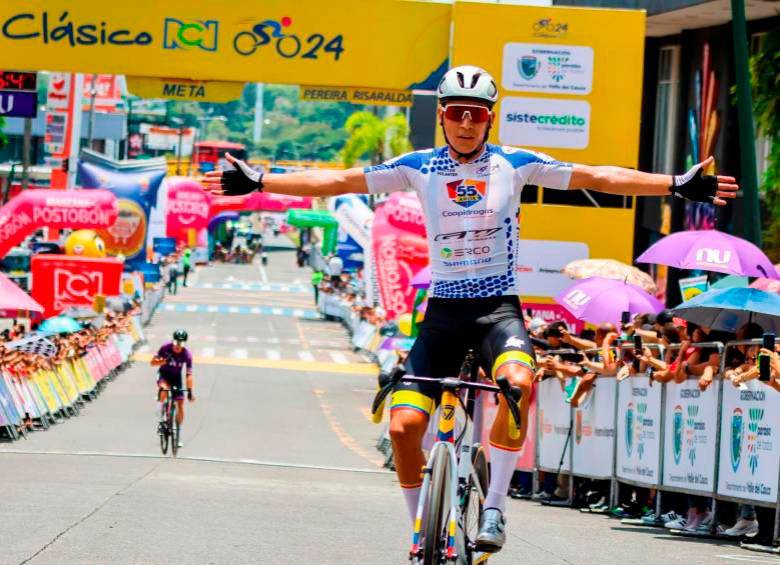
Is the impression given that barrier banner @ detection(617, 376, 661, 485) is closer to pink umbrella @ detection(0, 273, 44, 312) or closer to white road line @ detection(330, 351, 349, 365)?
pink umbrella @ detection(0, 273, 44, 312)

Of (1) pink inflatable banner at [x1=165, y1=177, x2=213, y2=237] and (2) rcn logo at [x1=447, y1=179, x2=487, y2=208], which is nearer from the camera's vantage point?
(2) rcn logo at [x1=447, y1=179, x2=487, y2=208]

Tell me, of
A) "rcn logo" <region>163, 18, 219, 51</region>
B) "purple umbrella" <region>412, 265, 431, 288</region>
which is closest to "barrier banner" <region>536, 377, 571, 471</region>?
"purple umbrella" <region>412, 265, 431, 288</region>

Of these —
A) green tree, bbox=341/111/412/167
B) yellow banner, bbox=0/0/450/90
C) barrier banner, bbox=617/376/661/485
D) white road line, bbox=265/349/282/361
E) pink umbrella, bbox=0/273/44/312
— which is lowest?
white road line, bbox=265/349/282/361

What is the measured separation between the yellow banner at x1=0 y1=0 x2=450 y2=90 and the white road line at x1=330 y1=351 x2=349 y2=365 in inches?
867

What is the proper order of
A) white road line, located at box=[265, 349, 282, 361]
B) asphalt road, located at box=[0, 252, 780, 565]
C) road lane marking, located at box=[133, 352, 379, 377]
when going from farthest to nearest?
white road line, located at box=[265, 349, 282, 361] < road lane marking, located at box=[133, 352, 379, 377] < asphalt road, located at box=[0, 252, 780, 565]

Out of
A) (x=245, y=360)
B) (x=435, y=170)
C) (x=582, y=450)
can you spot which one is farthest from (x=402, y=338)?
(x=435, y=170)

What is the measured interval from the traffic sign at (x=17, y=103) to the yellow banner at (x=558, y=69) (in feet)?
23.2

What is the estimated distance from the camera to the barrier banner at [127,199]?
44.5m

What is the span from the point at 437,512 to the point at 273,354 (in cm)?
4170

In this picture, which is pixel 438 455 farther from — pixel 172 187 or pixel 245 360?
pixel 172 187

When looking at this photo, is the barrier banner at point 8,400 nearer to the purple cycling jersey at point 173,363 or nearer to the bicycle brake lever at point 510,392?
the purple cycling jersey at point 173,363

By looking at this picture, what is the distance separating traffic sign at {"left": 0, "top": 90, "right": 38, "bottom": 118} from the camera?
2620 centimetres

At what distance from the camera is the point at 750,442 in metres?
12.3

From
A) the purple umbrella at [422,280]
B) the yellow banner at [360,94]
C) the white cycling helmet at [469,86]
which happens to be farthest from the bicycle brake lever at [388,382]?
the purple umbrella at [422,280]
